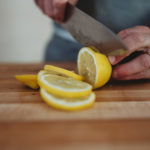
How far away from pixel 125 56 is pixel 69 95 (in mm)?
280

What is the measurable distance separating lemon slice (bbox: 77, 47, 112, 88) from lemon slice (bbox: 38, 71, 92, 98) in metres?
0.07

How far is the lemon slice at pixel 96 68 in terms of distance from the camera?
1010mm

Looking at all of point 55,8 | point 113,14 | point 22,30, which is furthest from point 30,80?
point 22,30

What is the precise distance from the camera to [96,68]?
1.01m

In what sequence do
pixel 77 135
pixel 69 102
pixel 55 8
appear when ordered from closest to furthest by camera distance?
1. pixel 77 135
2. pixel 69 102
3. pixel 55 8

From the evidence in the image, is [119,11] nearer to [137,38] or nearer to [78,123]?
[137,38]

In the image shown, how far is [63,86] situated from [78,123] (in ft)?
0.47

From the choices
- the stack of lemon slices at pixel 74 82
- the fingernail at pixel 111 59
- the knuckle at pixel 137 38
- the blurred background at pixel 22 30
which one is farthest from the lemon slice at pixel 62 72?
the blurred background at pixel 22 30

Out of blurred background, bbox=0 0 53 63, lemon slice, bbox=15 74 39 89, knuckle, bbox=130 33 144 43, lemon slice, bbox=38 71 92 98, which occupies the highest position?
knuckle, bbox=130 33 144 43

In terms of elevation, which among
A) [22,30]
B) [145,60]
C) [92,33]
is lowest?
[22,30]

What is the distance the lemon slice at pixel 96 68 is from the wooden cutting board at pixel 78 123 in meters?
0.04

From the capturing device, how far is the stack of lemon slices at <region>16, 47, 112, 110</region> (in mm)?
867

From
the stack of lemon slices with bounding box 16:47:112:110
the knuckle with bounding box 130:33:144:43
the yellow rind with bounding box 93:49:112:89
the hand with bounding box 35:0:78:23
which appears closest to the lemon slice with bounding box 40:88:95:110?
the stack of lemon slices with bounding box 16:47:112:110

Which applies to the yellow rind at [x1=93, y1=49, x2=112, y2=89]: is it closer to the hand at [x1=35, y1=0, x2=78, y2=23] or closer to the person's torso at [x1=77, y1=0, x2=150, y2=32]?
the hand at [x1=35, y1=0, x2=78, y2=23]
